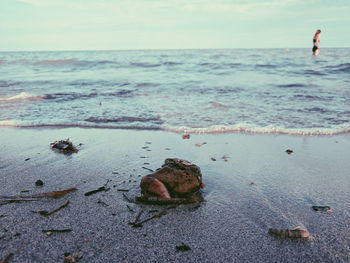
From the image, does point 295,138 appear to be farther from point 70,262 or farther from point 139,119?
point 70,262

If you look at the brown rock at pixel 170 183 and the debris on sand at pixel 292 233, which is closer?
the debris on sand at pixel 292 233

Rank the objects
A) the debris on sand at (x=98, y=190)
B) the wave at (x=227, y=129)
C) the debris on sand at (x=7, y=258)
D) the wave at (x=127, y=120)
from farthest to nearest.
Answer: the wave at (x=127, y=120)
the wave at (x=227, y=129)
the debris on sand at (x=98, y=190)
the debris on sand at (x=7, y=258)

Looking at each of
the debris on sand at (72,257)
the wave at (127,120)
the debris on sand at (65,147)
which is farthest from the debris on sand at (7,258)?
the wave at (127,120)

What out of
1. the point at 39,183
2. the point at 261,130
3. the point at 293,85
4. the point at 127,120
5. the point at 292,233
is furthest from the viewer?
the point at 293,85

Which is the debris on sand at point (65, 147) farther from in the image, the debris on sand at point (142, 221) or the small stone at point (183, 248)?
the small stone at point (183, 248)

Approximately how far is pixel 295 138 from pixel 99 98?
19.1 feet

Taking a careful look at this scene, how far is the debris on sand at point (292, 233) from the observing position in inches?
75.5

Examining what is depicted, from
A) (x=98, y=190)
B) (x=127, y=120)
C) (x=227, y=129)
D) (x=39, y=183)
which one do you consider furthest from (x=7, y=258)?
(x=127, y=120)

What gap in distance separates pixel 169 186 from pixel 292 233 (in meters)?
1.00

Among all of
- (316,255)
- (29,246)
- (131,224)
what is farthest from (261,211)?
(29,246)

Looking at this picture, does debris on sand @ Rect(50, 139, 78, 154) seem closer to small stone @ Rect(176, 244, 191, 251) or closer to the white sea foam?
the white sea foam

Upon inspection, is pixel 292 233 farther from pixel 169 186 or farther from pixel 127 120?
pixel 127 120

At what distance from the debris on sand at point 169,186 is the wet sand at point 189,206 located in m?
0.09

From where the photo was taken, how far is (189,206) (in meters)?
2.33
